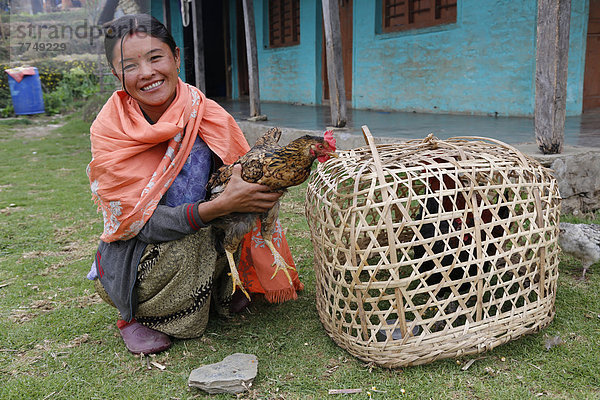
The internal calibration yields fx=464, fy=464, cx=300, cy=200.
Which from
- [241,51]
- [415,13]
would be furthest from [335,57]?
[241,51]

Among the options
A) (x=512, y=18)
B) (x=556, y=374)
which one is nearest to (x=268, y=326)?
(x=556, y=374)

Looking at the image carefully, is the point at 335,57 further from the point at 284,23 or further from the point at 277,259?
the point at 284,23

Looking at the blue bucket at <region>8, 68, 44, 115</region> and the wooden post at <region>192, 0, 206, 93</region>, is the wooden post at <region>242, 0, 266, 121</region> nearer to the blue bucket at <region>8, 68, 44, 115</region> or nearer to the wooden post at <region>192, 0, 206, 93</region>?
the wooden post at <region>192, 0, 206, 93</region>

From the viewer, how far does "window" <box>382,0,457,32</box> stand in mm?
7070

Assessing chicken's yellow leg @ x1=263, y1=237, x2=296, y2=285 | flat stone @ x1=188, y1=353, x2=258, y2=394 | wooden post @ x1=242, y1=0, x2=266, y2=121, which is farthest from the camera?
wooden post @ x1=242, y1=0, x2=266, y2=121

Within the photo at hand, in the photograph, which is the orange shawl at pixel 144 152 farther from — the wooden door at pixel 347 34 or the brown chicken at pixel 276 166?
the wooden door at pixel 347 34

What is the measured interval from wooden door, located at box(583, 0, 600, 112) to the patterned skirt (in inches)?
246

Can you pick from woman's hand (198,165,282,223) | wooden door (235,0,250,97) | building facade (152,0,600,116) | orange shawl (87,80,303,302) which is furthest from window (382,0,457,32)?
woman's hand (198,165,282,223)

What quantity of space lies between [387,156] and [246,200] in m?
0.74

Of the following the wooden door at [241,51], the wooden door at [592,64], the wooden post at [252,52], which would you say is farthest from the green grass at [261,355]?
the wooden door at [241,51]

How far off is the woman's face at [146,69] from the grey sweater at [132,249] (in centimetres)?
52

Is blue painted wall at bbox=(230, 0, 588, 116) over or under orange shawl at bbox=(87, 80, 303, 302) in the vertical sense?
over

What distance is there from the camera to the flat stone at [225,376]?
6.07 feet

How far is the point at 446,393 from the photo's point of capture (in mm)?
1804
